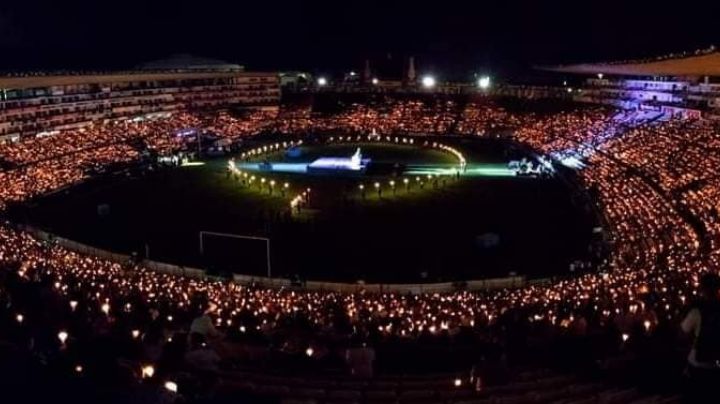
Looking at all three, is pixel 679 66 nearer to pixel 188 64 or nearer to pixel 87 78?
pixel 87 78

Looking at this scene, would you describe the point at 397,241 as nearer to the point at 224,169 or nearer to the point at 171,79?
the point at 224,169

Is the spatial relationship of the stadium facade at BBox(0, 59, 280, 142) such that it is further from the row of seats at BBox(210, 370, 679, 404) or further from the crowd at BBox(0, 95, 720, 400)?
the row of seats at BBox(210, 370, 679, 404)

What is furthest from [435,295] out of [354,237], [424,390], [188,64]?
[188,64]

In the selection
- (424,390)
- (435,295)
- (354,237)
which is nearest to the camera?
(424,390)

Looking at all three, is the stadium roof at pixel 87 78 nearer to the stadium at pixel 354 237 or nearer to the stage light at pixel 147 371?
the stadium at pixel 354 237

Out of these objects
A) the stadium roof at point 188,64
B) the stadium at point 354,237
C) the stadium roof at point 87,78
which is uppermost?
the stadium roof at point 188,64

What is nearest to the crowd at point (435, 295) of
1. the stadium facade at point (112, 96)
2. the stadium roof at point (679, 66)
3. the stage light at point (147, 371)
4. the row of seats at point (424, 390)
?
the stage light at point (147, 371)
